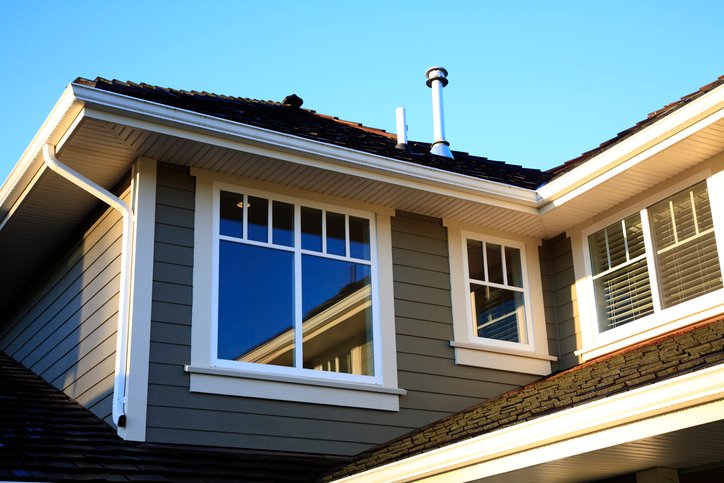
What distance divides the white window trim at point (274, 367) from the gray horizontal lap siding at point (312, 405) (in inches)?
2.8

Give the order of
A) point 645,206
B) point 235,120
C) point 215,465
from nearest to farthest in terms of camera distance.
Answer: point 215,465
point 235,120
point 645,206

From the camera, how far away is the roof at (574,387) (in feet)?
20.9

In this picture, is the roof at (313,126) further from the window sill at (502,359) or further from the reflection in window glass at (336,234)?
the window sill at (502,359)

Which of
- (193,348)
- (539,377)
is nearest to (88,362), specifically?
(193,348)

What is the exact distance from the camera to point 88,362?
905cm

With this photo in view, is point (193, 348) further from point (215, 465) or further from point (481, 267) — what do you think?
point (481, 267)

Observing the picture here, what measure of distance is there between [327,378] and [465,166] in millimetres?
3091

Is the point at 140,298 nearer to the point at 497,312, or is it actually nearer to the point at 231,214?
the point at 231,214

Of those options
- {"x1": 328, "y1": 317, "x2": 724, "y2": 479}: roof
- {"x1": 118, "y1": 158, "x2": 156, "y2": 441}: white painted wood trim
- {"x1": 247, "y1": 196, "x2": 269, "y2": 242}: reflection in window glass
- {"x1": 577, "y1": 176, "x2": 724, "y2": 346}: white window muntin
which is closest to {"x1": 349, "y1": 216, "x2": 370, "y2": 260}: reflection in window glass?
{"x1": 247, "y1": 196, "x2": 269, "y2": 242}: reflection in window glass

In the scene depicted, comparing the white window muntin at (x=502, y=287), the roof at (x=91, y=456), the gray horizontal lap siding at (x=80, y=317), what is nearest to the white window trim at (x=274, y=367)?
the roof at (x=91, y=456)

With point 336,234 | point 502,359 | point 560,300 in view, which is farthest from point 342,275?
point 560,300

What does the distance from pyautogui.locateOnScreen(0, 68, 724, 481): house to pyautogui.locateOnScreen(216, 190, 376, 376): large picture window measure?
19 millimetres

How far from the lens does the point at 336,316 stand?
9281mm

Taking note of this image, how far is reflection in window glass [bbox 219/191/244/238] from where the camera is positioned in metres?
8.99
